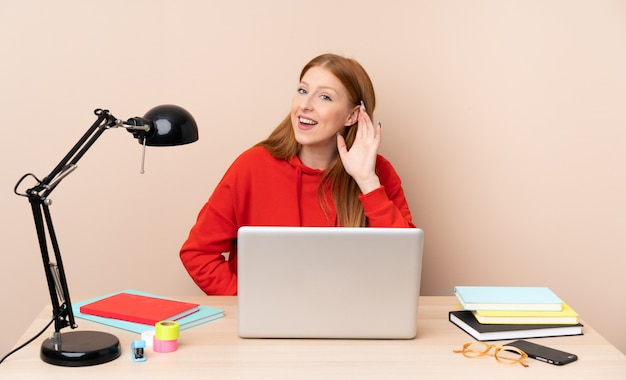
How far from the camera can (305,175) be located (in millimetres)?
2697

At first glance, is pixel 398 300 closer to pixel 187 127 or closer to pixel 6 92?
pixel 187 127

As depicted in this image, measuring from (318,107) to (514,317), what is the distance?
1087 mm

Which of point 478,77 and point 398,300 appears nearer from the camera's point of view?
point 398,300

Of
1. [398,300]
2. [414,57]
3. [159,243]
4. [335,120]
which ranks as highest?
[414,57]

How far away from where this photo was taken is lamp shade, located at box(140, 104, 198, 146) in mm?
1761

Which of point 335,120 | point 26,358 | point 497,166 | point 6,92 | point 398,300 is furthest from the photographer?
point 497,166

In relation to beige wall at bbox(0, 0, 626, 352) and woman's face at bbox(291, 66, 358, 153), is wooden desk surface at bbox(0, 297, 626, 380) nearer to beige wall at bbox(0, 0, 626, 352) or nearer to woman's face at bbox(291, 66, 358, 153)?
woman's face at bbox(291, 66, 358, 153)

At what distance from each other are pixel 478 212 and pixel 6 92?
6.42ft

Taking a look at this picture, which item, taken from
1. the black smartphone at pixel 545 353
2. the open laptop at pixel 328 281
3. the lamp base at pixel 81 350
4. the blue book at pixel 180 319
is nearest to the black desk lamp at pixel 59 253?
the lamp base at pixel 81 350

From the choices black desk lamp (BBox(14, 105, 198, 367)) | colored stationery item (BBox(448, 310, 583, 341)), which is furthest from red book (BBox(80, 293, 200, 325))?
colored stationery item (BBox(448, 310, 583, 341))

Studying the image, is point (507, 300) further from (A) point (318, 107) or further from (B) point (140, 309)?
(A) point (318, 107)

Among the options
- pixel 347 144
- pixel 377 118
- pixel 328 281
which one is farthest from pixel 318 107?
pixel 328 281

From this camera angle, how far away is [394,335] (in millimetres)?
1741

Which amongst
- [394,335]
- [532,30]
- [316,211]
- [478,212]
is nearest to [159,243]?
[316,211]
